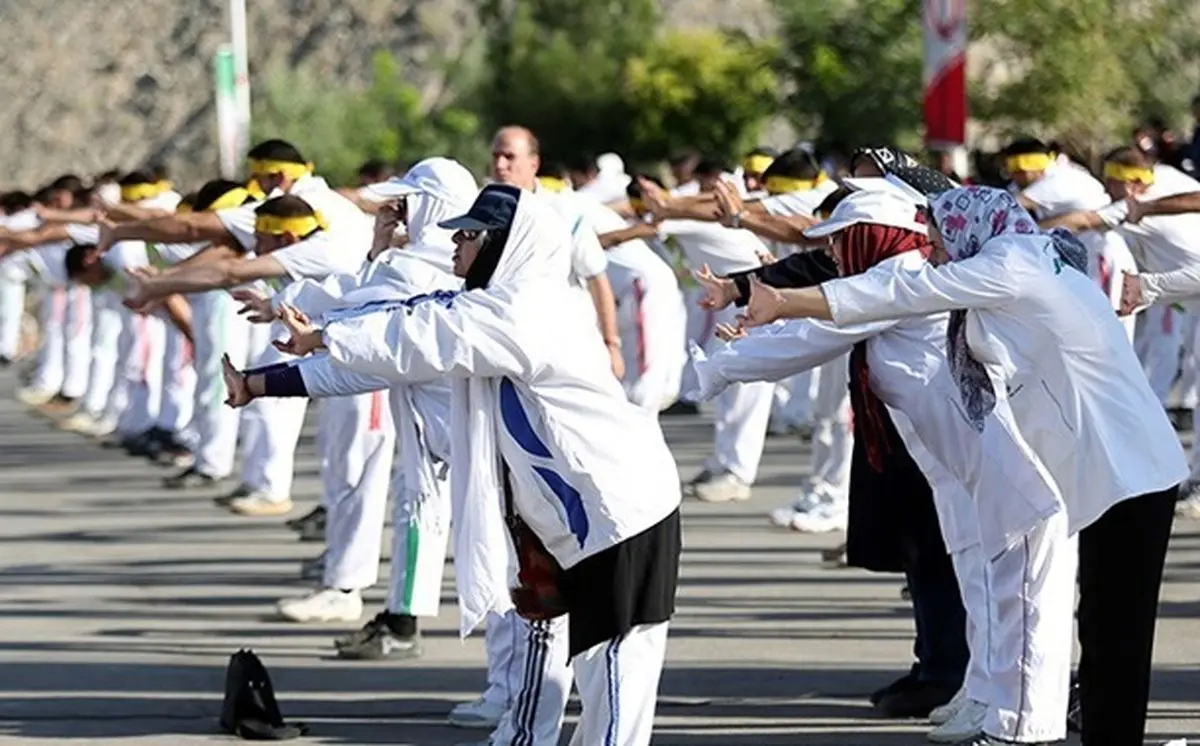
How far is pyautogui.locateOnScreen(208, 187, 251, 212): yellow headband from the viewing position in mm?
14602

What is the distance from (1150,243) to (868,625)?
3.22 meters

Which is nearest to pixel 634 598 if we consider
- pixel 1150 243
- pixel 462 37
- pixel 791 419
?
pixel 1150 243

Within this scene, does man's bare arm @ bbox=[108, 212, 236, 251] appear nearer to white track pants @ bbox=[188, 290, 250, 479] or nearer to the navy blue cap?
white track pants @ bbox=[188, 290, 250, 479]

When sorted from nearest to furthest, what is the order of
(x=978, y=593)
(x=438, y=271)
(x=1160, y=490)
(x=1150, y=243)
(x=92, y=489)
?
(x=1160, y=490), (x=978, y=593), (x=438, y=271), (x=1150, y=243), (x=92, y=489)

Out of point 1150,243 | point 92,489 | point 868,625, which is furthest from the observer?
point 92,489

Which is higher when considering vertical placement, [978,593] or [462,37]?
[978,593]

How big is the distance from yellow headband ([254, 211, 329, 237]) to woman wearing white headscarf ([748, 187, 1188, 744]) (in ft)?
16.2

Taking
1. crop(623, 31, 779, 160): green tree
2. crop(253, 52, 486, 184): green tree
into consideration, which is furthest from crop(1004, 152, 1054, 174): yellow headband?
crop(253, 52, 486, 184): green tree

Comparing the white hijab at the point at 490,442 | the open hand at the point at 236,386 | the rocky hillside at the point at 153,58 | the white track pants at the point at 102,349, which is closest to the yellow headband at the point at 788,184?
the open hand at the point at 236,386

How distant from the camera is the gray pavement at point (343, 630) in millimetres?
9445

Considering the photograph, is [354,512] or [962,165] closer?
[354,512]

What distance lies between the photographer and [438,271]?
9.65 m

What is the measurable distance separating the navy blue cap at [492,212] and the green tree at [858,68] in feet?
103

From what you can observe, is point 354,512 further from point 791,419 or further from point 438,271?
point 791,419
